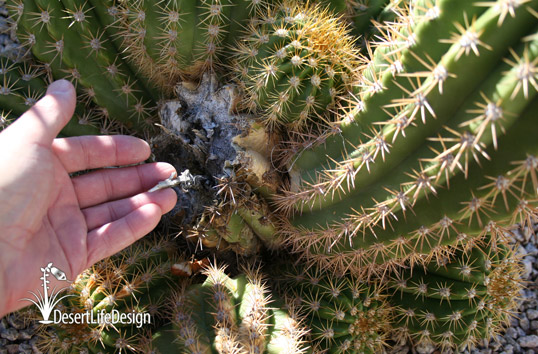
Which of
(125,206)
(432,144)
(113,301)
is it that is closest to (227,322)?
(113,301)

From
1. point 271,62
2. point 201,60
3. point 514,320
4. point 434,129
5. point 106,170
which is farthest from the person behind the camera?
point 514,320

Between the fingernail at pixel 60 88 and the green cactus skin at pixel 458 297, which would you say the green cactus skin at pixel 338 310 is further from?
the fingernail at pixel 60 88

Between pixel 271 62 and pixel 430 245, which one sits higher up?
pixel 271 62

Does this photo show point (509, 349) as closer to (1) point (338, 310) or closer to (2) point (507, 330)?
(2) point (507, 330)

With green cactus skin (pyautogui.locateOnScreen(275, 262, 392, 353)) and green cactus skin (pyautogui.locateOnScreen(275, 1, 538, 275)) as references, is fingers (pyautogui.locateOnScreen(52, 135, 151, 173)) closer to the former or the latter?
green cactus skin (pyautogui.locateOnScreen(275, 1, 538, 275))

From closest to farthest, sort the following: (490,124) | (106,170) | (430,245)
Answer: (490,124), (430,245), (106,170)

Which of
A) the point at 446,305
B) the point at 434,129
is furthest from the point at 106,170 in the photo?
the point at 446,305

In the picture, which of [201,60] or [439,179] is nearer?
[439,179]

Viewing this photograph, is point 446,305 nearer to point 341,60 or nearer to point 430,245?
point 430,245
